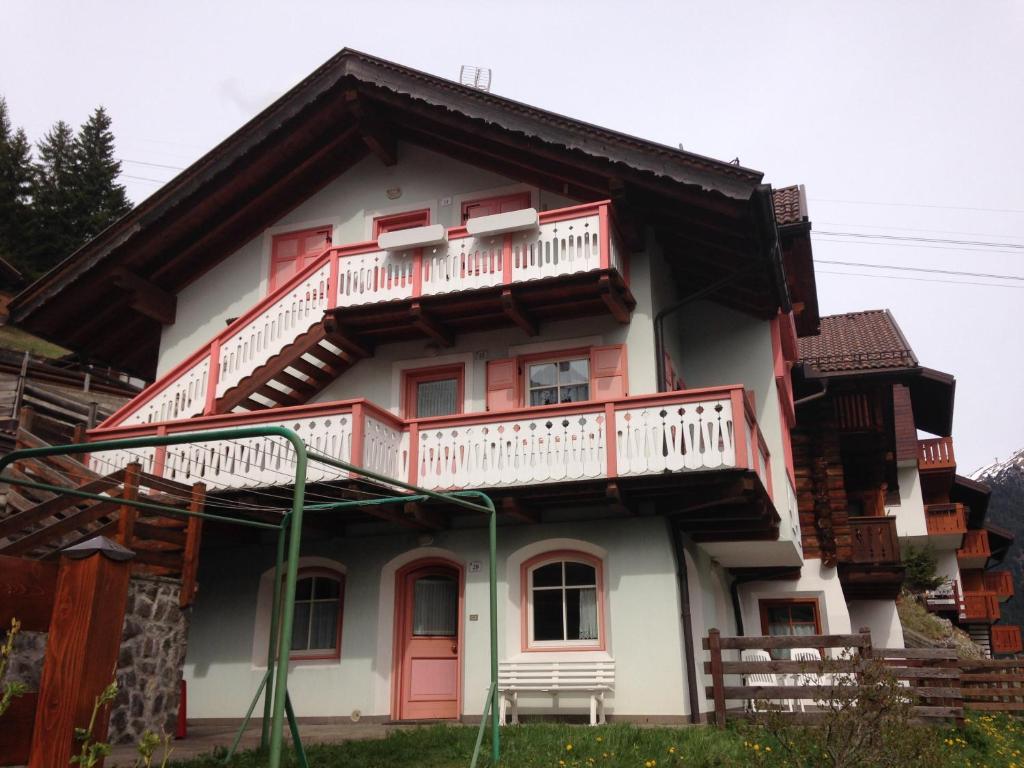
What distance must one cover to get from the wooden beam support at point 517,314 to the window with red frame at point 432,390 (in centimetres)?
130

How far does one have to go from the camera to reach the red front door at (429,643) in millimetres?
13562

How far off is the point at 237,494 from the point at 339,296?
3398 mm

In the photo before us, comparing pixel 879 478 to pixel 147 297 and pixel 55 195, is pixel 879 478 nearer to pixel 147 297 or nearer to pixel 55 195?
pixel 147 297

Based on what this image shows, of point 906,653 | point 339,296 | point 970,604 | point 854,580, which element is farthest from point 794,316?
point 970,604

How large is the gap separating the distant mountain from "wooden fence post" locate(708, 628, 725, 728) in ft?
217

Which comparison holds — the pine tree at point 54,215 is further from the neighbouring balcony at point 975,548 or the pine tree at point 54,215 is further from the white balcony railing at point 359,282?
the neighbouring balcony at point 975,548

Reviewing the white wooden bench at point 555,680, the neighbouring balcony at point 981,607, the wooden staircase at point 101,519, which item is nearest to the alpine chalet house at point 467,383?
the white wooden bench at point 555,680

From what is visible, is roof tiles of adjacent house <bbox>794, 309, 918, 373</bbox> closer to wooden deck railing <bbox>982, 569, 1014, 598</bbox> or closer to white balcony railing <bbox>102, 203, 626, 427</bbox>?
white balcony railing <bbox>102, 203, 626, 427</bbox>

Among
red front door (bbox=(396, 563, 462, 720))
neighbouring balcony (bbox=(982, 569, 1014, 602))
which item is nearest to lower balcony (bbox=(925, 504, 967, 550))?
neighbouring balcony (bbox=(982, 569, 1014, 602))

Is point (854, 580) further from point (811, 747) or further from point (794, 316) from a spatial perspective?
point (811, 747)

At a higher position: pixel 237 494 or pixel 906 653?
pixel 237 494

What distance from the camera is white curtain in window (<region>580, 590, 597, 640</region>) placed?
13.2 m

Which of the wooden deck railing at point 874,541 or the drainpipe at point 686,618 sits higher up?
the wooden deck railing at point 874,541

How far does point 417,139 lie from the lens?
54.6ft
